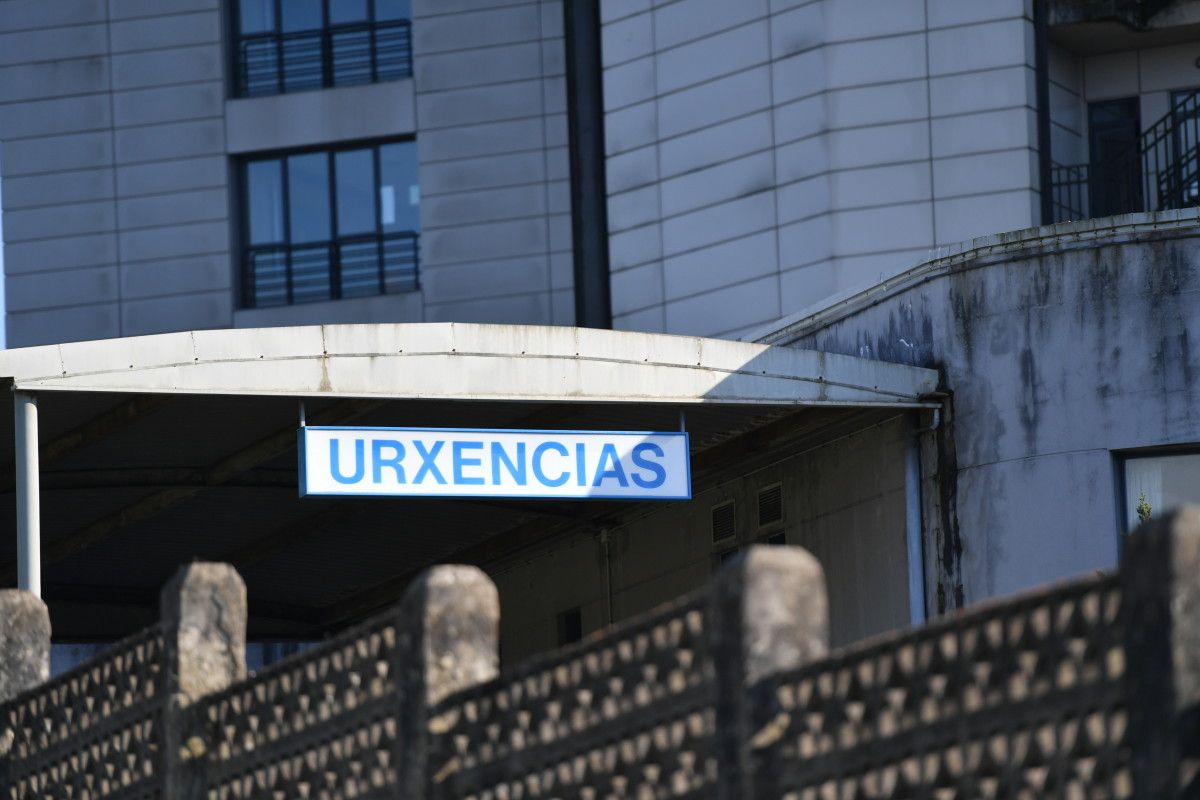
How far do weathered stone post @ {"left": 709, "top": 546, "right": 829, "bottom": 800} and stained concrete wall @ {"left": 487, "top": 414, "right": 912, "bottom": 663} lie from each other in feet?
36.9

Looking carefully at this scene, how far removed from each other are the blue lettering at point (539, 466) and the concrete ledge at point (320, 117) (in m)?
19.0

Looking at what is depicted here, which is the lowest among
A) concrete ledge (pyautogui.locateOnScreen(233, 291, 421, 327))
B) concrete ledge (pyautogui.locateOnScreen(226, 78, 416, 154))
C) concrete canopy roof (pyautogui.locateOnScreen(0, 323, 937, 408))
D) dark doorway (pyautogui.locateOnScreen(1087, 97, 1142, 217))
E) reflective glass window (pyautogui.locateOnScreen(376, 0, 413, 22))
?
concrete canopy roof (pyautogui.locateOnScreen(0, 323, 937, 408))

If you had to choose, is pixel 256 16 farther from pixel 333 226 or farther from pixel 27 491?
pixel 27 491

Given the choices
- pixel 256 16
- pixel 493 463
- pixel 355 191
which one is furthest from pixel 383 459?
pixel 256 16

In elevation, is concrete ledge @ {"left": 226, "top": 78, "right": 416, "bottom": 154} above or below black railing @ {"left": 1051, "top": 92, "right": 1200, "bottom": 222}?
above

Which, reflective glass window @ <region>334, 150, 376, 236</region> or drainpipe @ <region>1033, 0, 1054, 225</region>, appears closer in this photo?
drainpipe @ <region>1033, 0, 1054, 225</region>

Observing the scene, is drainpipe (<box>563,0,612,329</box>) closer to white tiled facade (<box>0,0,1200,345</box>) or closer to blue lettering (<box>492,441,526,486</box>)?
white tiled facade (<box>0,0,1200,345</box>)

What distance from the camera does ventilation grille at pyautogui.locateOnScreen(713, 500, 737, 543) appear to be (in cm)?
2073

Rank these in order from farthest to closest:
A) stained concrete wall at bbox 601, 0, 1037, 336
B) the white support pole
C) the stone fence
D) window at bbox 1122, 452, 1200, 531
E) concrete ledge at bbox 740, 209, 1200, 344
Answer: stained concrete wall at bbox 601, 0, 1037, 336
concrete ledge at bbox 740, 209, 1200, 344
window at bbox 1122, 452, 1200, 531
the white support pole
the stone fence

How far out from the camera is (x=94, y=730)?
36.0ft

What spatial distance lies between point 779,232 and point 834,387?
10837 millimetres

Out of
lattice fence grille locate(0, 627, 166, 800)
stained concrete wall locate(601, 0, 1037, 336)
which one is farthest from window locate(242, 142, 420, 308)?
lattice fence grille locate(0, 627, 166, 800)

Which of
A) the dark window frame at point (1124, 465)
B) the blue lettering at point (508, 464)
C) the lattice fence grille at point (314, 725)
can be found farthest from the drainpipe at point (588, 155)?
the lattice fence grille at point (314, 725)

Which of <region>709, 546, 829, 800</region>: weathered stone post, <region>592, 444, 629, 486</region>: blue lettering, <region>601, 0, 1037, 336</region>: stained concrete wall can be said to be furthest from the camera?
<region>601, 0, 1037, 336</region>: stained concrete wall
